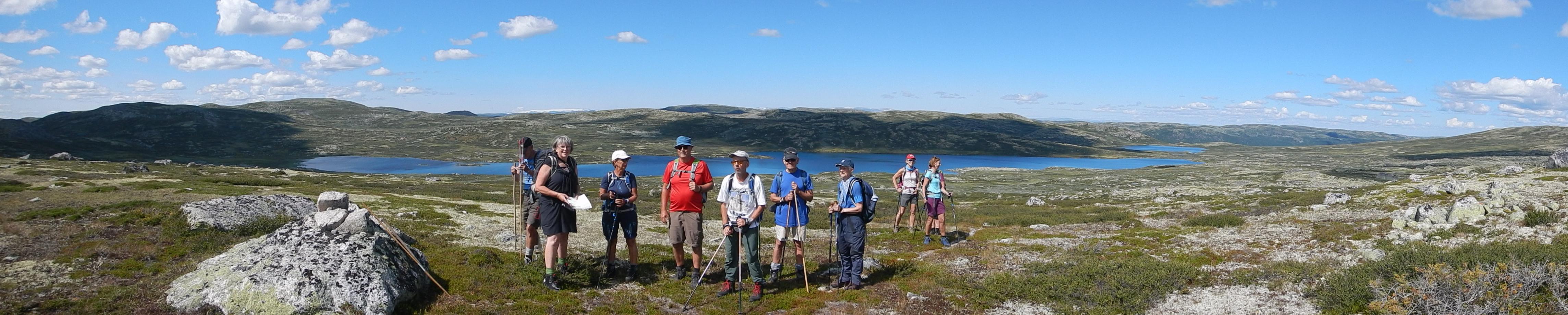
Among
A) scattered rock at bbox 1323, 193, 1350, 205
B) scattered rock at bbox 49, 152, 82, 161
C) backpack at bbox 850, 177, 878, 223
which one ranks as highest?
backpack at bbox 850, 177, 878, 223

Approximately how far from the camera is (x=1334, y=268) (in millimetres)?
12711

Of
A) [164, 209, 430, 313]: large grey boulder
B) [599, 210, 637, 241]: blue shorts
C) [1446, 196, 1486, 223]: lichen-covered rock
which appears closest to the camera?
[164, 209, 430, 313]: large grey boulder

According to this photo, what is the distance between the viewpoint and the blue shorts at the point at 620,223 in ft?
41.8

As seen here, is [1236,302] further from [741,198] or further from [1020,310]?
[741,198]

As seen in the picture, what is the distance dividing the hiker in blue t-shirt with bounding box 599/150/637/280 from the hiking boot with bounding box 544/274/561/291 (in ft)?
3.82

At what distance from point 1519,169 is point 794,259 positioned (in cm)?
5097

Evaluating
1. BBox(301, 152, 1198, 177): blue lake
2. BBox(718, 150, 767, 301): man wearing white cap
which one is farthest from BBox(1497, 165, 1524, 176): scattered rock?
BBox(301, 152, 1198, 177): blue lake

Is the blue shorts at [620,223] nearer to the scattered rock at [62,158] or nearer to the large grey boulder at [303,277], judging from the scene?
the large grey boulder at [303,277]

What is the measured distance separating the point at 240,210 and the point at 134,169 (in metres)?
47.0

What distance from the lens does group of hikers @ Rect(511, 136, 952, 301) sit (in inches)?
456

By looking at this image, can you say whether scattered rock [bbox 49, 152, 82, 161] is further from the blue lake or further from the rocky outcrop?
the rocky outcrop

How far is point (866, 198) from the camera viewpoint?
40.8 feet

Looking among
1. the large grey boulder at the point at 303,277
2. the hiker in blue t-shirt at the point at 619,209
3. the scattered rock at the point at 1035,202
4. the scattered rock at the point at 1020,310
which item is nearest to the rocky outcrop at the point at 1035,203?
the scattered rock at the point at 1035,202

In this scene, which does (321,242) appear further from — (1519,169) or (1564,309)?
(1519,169)
